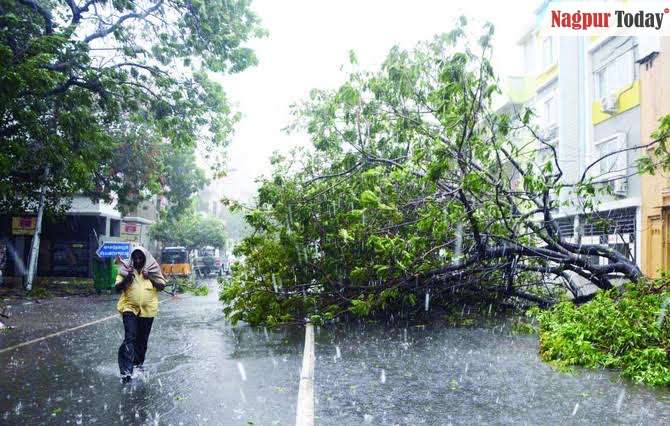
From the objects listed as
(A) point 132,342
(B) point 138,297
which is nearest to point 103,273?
(B) point 138,297

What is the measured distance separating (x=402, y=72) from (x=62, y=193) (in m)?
17.7

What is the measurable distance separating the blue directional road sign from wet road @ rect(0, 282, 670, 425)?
11865mm

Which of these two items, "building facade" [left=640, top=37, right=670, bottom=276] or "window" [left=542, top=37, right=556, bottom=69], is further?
"window" [left=542, top=37, right=556, bottom=69]

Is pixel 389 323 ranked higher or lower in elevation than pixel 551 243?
lower

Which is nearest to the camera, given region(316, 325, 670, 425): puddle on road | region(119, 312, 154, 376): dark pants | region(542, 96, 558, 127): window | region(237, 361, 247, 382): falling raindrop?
region(316, 325, 670, 425): puddle on road

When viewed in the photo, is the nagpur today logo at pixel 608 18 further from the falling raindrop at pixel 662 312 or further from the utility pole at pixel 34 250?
the utility pole at pixel 34 250

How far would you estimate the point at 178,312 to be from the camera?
639 inches

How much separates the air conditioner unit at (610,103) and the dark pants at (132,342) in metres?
18.9

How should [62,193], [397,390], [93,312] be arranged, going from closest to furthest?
[397,390] < [93,312] < [62,193]

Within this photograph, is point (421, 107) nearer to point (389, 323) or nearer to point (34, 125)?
point (389, 323)

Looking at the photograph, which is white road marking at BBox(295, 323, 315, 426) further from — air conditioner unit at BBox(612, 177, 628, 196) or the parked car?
the parked car

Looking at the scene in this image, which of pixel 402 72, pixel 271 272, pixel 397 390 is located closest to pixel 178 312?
pixel 271 272

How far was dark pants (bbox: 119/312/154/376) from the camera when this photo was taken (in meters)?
6.93

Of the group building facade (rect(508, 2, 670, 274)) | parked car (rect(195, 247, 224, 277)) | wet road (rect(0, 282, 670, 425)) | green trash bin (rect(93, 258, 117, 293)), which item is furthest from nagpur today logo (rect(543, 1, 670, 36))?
parked car (rect(195, 247, 224, 277))
